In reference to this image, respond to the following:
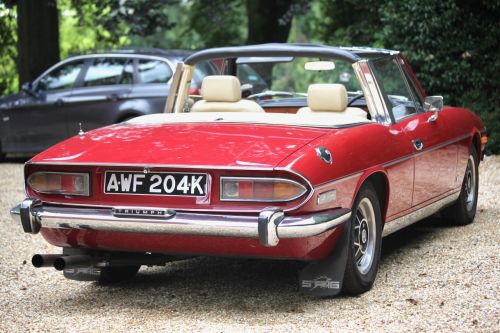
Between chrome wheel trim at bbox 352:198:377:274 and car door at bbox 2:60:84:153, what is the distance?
364 inches

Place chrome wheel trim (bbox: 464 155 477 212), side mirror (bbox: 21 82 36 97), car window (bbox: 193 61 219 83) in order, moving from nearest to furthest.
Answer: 1. chrome wheel trim (bbox: 464 155 477 212)
2. car window (bbox: 193 61 219 83)
3. side mirror (bbox: 21 82 36 97)

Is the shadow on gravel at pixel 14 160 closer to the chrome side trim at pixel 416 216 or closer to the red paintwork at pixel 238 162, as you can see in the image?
the chrome side trim at pixel 416 216

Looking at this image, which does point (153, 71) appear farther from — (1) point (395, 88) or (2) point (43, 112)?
(1) point (395, 88)

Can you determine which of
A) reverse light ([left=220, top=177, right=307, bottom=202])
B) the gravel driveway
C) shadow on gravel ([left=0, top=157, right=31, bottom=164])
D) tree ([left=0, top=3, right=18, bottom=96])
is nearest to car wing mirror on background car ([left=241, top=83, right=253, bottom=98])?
the gravel driveway

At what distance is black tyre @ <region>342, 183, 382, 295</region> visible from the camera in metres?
5.79

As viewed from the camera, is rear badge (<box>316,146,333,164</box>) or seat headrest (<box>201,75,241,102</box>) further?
seat headrest (<box>201,75,241,102</box>)

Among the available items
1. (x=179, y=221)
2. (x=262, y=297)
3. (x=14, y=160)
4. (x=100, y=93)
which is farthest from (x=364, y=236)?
(x=14, y=160)

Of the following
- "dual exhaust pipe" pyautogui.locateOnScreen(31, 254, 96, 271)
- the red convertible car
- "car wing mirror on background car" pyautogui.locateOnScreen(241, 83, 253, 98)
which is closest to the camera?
the red convertible car

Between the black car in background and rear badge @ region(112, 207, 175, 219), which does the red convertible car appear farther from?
the black car in background

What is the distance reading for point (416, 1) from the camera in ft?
51.2

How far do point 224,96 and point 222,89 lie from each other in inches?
2.0

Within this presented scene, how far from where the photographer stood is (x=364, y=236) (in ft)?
20.1

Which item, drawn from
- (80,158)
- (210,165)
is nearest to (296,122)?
(210,165)

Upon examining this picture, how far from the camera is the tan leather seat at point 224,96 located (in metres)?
6.80
